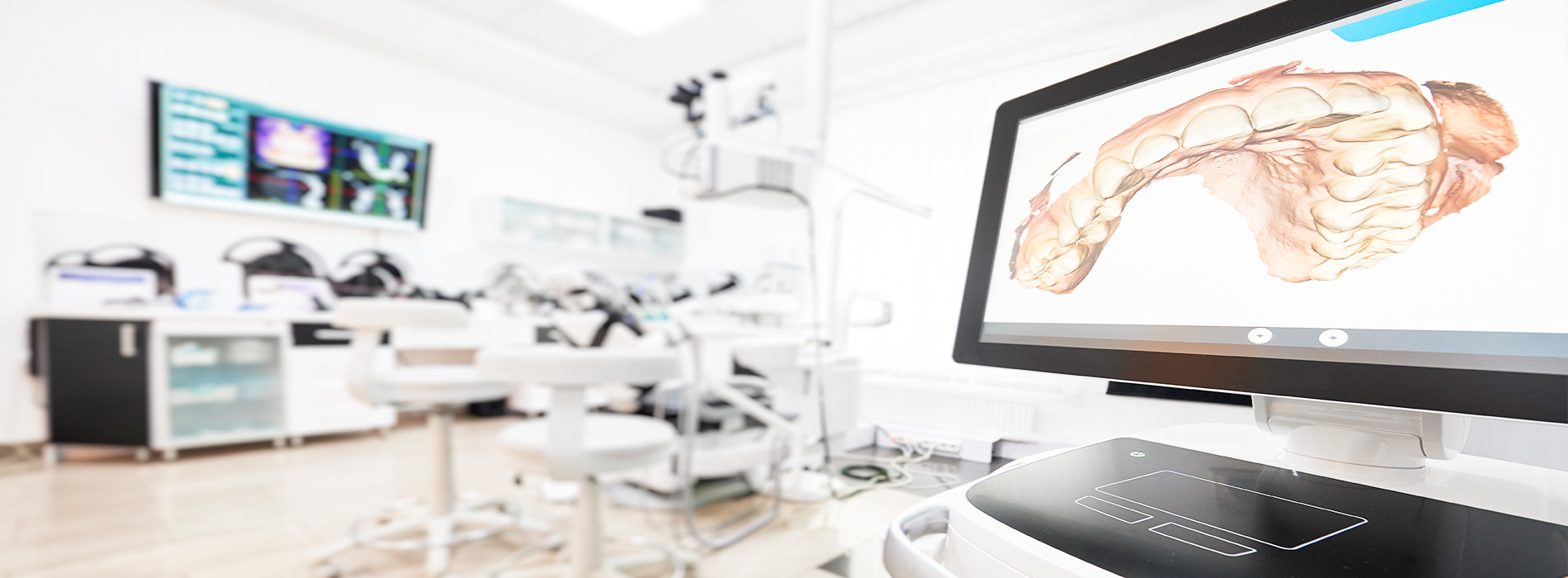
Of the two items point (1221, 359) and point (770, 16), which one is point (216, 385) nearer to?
point (770, 16)

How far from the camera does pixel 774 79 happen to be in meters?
1.01

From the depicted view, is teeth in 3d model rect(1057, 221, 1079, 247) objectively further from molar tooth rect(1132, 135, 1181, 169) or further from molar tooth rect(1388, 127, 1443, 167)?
molar tooth rect(1388, 127, 1443, 167)

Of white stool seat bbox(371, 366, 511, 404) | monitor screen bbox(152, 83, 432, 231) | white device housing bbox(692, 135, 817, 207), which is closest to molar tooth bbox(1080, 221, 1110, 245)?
white device housing bbox(692, 135, 817, 207)

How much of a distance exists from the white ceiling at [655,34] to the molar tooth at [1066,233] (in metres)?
2.46

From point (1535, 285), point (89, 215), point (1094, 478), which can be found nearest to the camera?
point (1535, 285)

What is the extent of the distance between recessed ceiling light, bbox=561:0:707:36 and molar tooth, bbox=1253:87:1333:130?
285cm

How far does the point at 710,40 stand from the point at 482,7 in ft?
3.89

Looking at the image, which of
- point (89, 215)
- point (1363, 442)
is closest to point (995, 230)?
point (1363, 442)

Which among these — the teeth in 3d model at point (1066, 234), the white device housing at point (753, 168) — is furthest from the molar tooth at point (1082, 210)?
the white device housing at point (753, 168)

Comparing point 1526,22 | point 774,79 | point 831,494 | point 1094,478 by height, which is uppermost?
point 774,79

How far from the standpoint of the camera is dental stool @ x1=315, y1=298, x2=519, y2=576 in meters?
1.60

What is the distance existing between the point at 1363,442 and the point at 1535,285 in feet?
0.42

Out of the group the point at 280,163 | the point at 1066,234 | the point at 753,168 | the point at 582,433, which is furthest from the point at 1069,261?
the point at 280,163

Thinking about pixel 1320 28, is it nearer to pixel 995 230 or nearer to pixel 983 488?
pixel 995 230
